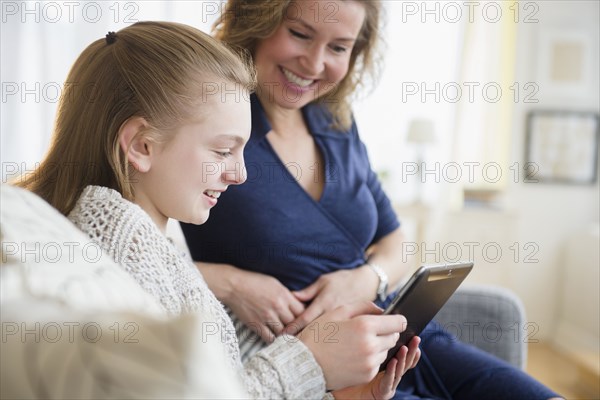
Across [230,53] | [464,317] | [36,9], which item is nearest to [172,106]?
[230,53]

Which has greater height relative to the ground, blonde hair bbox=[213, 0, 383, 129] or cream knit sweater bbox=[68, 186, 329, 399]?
blonde hair bbox=[213, 0, 383, 129]

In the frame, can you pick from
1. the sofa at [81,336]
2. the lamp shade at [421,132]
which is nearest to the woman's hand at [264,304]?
the sofa at [81,336]

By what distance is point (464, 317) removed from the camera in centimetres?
181

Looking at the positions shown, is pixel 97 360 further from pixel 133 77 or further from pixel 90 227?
pixel 133 77

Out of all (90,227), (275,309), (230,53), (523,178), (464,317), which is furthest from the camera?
(523,178)

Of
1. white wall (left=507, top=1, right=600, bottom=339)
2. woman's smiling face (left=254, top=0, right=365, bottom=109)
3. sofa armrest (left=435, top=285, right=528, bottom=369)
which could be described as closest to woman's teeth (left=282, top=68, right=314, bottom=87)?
woman's smiling face (left=254, top=0, right=365, bottom=109)

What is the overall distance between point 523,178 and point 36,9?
3.14m

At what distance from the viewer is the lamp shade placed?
3969 mm

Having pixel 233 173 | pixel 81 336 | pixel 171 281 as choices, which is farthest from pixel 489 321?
pixel 81 336

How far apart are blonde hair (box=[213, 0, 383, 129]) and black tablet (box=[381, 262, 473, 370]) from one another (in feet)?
1.74

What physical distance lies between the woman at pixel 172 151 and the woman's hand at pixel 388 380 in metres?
0.07

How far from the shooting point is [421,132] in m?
3.97

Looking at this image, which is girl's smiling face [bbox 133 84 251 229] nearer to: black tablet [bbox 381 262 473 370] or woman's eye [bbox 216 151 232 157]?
woman's eye [bbox 216 151 232 157]

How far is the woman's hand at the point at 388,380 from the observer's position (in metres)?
1.14
